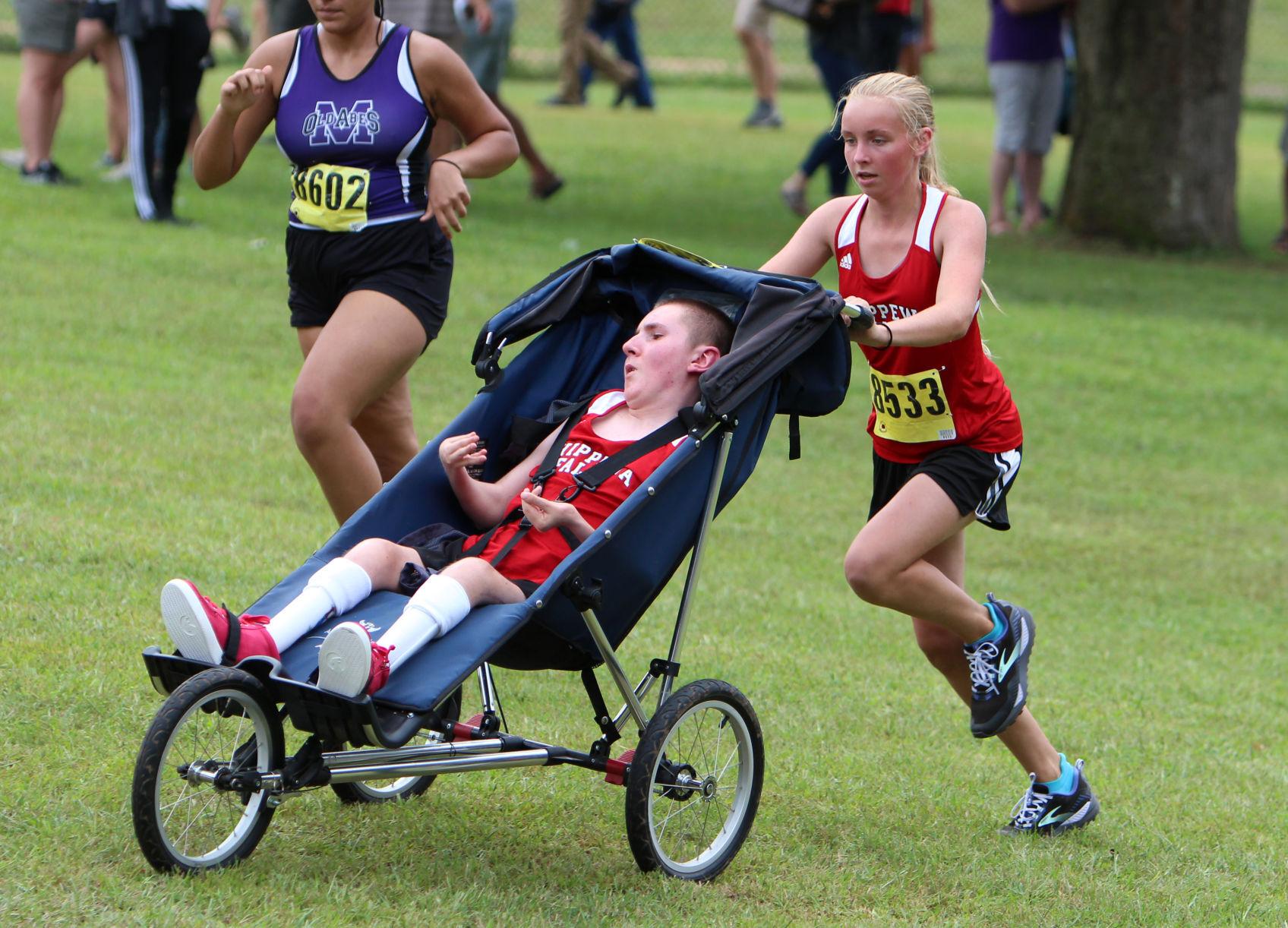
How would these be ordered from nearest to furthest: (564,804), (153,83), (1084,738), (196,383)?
1. (564,804)
2. (1084,738)
3. (196,383)
4. (153,83)

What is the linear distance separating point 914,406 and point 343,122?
1912mm

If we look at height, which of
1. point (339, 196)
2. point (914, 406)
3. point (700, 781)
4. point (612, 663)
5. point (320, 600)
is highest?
point (339, 196)

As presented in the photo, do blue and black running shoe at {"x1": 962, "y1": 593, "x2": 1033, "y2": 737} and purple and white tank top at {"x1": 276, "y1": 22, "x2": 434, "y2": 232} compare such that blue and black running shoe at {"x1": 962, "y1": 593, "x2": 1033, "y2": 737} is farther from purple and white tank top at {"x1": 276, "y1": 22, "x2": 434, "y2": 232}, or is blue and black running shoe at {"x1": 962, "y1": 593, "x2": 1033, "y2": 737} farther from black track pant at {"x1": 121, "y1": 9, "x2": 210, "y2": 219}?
black track pant at {"x1": 121, "y1": 9, "x2": 210, "y2": 219}

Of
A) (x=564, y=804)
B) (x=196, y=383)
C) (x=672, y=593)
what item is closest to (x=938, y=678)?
(x=672, y=593)

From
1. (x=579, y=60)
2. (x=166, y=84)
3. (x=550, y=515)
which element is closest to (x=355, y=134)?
(x=550, y=515)

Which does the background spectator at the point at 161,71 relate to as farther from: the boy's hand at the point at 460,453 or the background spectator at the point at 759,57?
the background spectator at the point at 759,57

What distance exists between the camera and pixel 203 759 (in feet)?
11.8

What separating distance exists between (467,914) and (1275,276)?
39.7 feet

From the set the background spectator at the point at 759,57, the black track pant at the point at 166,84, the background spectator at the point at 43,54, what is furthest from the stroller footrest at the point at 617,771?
the background spectator at the point at 759,57

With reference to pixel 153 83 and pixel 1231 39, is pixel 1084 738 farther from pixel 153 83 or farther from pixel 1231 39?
pixel 1231 39

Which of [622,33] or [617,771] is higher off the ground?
[622,33]

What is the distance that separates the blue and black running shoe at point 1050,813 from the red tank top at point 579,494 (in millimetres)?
1455

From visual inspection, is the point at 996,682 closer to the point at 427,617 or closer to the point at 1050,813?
the point at 1050,813

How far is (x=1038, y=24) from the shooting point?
13852 millimetres
